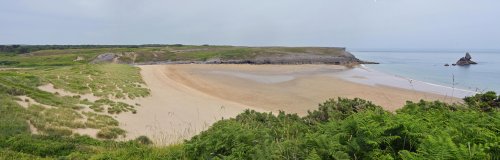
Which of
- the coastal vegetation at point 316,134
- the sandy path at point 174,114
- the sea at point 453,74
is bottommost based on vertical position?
the sea at point 453,74

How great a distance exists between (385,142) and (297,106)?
75.2 ft

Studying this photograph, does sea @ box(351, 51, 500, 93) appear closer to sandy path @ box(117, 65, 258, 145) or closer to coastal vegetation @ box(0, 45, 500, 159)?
coastal vegetation @ box(0, 45, 500, 159)

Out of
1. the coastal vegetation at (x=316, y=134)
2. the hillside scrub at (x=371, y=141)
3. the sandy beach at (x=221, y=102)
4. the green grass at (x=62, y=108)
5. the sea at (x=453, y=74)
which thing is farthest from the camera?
the sea at (x=453, y=74)

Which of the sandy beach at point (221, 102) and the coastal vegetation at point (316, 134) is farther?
the sandy beach at point (221, 102)

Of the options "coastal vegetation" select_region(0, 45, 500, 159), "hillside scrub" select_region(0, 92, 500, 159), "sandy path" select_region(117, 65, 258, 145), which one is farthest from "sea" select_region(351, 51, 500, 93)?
"sandy path" select_region(117, 65, 258, 145)

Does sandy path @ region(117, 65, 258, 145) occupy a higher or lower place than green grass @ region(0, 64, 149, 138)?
lower

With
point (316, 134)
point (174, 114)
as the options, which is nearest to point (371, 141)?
point (316, 134)

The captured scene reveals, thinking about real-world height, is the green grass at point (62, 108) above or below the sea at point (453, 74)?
above

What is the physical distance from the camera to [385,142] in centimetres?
485

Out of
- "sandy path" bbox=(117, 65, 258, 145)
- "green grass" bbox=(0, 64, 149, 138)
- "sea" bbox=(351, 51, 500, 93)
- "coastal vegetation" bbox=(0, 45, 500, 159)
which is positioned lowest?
"sea" bbox=(351, 51, 500, 93)

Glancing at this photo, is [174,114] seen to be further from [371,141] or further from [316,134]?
[371,141]

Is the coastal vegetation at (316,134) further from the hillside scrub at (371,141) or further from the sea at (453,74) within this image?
the sea at (453,74)

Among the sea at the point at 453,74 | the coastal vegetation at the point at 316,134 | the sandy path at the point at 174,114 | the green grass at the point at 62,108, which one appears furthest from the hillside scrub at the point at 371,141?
the green grass at the point at 62,108

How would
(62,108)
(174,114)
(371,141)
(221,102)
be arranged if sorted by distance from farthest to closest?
(221,102), (174,114), (62,108), (371,141)
